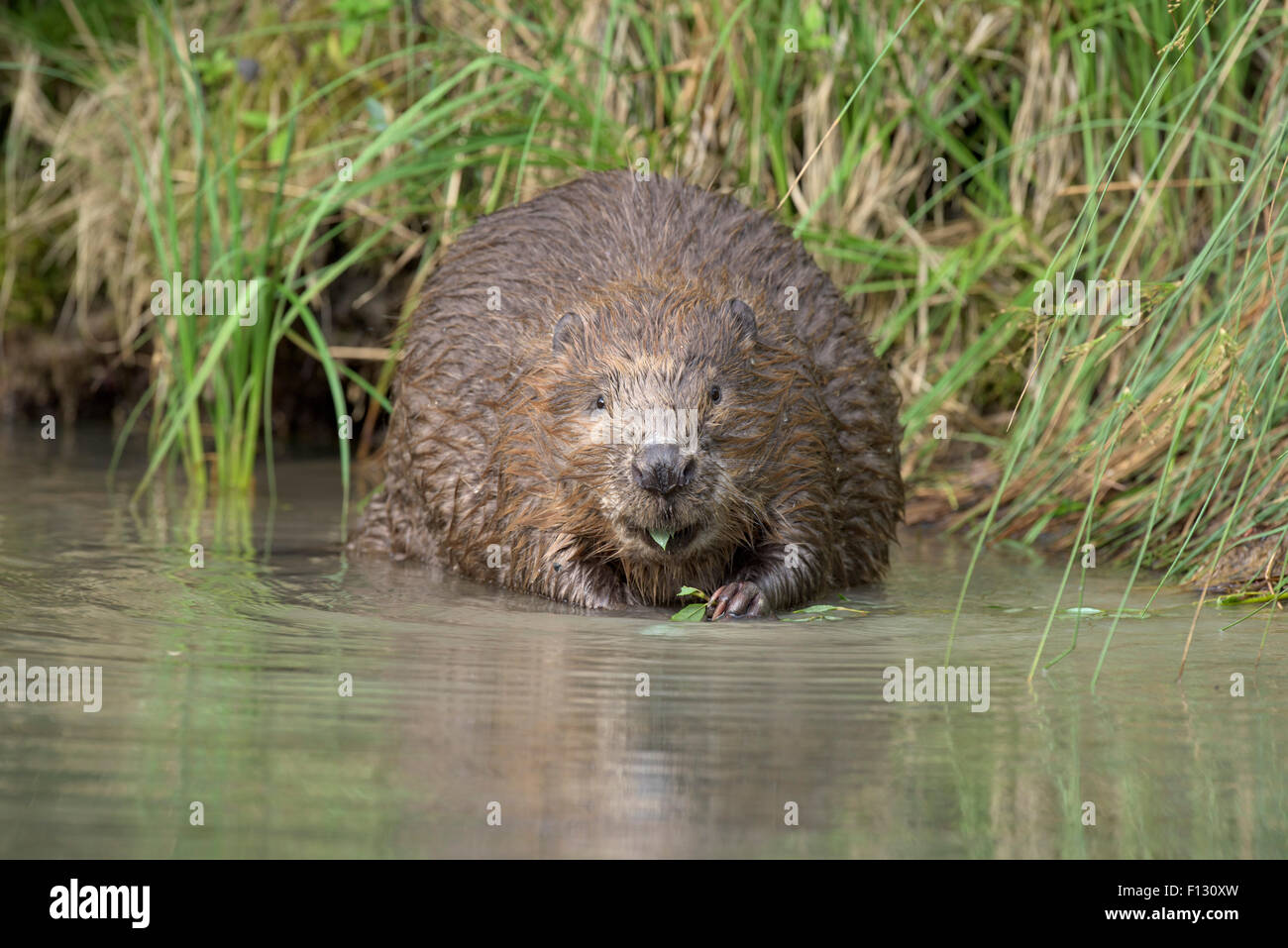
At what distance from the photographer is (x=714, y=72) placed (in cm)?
600

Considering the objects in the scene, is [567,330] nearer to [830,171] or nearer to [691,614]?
[691,614]

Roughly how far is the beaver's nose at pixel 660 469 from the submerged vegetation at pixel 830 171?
1.42m

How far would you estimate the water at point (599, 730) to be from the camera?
2.04 meters

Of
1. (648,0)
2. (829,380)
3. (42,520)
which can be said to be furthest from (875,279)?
(42,520)

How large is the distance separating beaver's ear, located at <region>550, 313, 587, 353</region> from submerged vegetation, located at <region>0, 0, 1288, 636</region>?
1083 millimetres

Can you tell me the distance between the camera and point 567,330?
396 cm

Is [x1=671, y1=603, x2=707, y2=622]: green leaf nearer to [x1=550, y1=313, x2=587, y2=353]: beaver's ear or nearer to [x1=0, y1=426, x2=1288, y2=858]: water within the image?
[x1=0, y1=426, x2=1288, y2=858]: water

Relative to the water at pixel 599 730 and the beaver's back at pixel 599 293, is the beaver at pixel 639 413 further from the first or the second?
the water at pixel 599 730

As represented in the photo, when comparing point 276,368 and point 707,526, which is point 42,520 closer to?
point 707,526

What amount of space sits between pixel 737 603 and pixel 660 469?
414mm

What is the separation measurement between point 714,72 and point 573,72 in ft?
2.43

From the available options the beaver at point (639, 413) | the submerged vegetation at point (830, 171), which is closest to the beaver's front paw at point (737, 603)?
the beaver at point (639, 413)
